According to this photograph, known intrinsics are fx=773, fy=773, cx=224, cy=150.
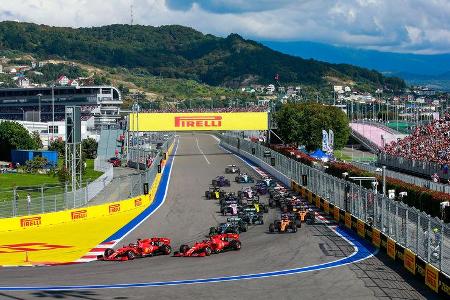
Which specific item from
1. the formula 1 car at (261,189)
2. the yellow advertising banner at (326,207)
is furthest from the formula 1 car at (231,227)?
the formula 1 car at (261,189)

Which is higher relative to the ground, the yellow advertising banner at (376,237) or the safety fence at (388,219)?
the safety fence at (388,219)

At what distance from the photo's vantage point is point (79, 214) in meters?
45.2

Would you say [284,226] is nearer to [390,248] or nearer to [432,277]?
[390,248]

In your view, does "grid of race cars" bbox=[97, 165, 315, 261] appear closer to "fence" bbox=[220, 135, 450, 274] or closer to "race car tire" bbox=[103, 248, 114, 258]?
"race car tire" bbox=[103, 248, 114, 258]

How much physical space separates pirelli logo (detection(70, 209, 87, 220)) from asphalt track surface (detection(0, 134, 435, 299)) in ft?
18.4

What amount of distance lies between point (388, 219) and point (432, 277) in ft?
23.7

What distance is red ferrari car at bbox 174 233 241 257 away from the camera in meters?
31.2

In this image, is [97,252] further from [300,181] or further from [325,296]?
[300,181]

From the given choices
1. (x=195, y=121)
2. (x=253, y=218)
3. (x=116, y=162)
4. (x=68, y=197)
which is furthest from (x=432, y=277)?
(x=195, y=121)

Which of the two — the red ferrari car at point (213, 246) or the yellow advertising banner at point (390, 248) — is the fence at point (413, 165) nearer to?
the yellow advertising banner at point (390, 248)

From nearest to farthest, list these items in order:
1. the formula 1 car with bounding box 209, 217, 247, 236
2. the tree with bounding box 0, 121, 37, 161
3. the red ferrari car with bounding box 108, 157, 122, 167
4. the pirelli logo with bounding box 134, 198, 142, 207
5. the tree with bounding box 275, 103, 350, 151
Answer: the formula 1 car with bounding box 209, 217, 247, 236
the pirelli logo with bounding box 134, 198, 142, 207
the red ferrari car with bounding box 108, 157, 122, 167
the tree with bounding box 0, 121, 37, 161
the tree with bounding box 275, 103, 350, 151

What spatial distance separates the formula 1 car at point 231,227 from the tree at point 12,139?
68.8m

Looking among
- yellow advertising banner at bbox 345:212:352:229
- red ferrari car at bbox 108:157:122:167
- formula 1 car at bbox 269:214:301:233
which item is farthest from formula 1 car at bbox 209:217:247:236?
red ferrari car at bbox 108:157:122:167

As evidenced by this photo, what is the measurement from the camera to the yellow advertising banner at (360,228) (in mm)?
34938
